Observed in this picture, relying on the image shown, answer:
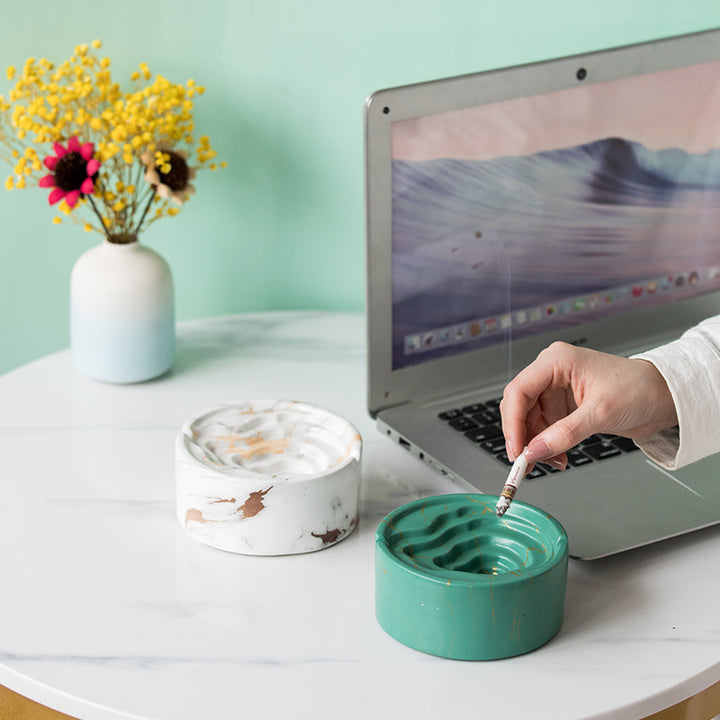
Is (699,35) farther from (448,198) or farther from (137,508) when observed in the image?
(137,508)

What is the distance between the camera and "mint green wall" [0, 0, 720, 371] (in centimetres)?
120

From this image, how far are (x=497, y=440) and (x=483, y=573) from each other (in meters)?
0.22

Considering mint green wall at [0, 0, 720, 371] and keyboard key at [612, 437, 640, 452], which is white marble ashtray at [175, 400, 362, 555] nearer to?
keyboard key at [612, 437, 640, 452]

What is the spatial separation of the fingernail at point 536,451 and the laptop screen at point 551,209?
0.28 metres

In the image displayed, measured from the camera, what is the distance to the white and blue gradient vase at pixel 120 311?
3.53ft

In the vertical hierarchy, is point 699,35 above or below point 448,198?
above

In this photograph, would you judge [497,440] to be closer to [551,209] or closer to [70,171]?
[551,209]

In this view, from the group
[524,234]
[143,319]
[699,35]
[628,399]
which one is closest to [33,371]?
[143,319]

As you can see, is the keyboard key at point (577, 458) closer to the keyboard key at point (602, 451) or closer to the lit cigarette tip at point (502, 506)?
the keyboard key at point (602, 451)

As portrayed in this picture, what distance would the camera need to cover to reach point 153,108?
109 centimetres

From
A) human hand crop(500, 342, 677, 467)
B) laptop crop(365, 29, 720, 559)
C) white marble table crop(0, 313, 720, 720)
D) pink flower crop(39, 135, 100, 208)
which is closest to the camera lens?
white marble table crop(0, 313, 720, 720)

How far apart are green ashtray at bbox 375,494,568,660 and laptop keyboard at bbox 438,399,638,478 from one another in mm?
143

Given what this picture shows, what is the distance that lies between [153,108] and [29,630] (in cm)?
59

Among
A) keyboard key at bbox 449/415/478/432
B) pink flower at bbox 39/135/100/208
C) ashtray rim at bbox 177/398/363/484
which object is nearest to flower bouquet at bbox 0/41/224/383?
pink flower at bbox 39/135/100/208
